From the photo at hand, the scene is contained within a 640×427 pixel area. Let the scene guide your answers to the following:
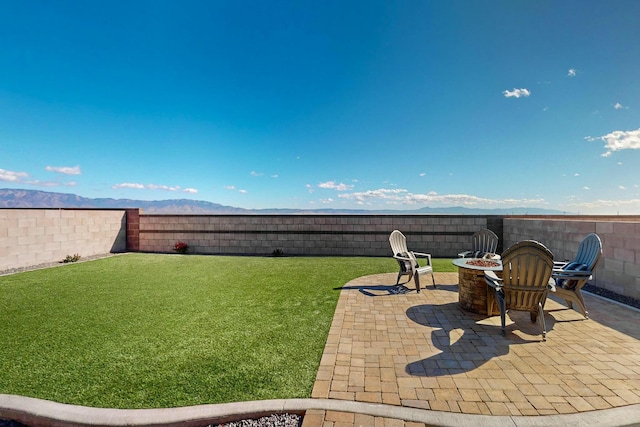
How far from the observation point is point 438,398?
2.23 m

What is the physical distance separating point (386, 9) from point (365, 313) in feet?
32.6

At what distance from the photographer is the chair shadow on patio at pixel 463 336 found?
2766 millimetres

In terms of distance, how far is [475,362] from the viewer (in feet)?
9.27

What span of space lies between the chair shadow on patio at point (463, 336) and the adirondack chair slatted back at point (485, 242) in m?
2.20

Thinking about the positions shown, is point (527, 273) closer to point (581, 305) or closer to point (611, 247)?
point (581, 305)

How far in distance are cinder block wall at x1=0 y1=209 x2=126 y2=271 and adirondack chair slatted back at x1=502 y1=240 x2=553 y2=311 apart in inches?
482

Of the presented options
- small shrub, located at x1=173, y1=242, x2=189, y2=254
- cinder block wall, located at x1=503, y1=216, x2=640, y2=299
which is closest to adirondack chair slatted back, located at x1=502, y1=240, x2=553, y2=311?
cinder block wall, located at x1=503, y1=216, x2=640, y2=299

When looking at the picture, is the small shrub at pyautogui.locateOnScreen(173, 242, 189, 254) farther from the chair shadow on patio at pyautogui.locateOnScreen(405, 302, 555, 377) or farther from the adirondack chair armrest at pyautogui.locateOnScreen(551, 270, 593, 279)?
the adirondack chair armrest at pyautogui.locateOnScreen(551, 270, 593, 279)

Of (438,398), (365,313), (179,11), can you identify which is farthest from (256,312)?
(179,11)

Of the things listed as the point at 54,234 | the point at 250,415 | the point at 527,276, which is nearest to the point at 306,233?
the point at 527,276

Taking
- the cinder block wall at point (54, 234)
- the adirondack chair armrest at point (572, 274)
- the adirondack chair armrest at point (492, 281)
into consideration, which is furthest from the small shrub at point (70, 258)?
the adirondack chair armrest at point (572, 274)

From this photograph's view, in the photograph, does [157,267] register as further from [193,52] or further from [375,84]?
[375,84]

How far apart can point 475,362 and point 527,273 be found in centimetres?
142

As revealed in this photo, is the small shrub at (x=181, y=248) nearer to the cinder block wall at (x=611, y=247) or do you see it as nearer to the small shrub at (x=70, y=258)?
the small shrub at (x=70, y=258)
